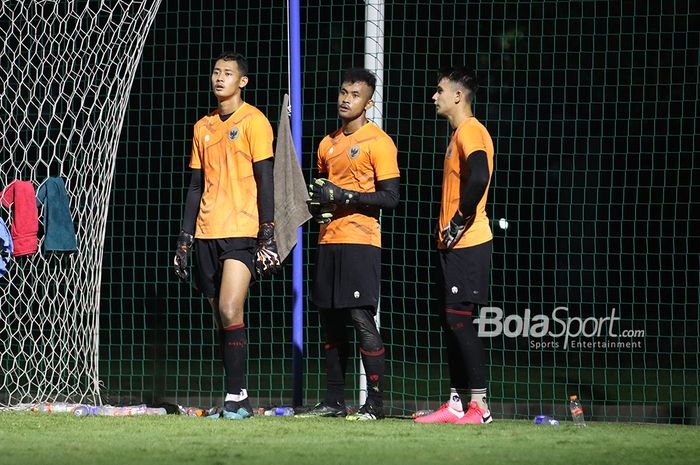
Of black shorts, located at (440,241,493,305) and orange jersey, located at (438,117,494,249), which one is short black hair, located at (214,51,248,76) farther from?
black shorts, located at (440,241,493,305)

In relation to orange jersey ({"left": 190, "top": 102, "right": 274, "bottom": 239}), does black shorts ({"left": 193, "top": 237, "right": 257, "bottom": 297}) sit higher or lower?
lower

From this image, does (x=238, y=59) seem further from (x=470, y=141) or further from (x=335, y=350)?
(x=335, y=350)

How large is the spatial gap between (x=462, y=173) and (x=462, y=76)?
558 mm

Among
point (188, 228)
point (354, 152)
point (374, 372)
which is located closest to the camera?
point (374, 372)

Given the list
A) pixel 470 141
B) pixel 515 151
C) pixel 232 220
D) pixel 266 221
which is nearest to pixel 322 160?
pixel 266 221

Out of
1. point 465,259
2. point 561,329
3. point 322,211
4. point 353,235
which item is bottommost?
point 561,329

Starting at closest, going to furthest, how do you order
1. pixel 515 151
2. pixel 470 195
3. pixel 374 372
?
1. pixel 470 195
2. pixel 374 372
3. pixel 515 151

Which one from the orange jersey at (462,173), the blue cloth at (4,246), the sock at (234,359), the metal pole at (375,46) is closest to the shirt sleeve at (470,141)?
the orange jersey at (462,173)

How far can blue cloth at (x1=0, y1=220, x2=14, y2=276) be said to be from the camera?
282 inches

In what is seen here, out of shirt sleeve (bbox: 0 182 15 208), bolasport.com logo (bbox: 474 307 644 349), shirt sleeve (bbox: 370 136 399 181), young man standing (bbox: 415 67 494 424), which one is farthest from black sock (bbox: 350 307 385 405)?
bolasport.com logo (bbox: 474 307 644 349)

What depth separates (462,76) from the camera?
6.82 meters

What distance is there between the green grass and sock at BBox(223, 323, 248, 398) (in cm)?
22

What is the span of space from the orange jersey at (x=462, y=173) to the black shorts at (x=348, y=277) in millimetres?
410

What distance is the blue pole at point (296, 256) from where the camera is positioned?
746 cm
